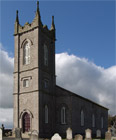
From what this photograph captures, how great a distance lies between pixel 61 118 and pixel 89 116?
787 centimetres

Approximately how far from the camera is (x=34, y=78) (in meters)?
31.6

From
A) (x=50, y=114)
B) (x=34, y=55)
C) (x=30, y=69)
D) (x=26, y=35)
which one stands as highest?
(x=26, y=35)

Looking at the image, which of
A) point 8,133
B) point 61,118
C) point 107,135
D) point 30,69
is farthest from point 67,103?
point 107,135

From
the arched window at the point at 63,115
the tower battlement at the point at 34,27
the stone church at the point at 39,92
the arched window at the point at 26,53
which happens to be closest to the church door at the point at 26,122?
the stone church at the point at 39,92

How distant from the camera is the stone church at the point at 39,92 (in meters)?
31.0

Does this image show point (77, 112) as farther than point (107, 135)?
Yes

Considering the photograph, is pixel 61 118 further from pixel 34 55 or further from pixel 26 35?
pixel 26 35

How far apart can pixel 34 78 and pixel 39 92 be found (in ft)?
7.49

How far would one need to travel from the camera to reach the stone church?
31.0 metres

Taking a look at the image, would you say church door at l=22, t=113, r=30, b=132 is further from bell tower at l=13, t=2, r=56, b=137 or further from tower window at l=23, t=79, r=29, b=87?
tower window at l=23, t=79, r=29, b=87

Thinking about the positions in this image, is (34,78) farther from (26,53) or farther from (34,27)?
(34,27)

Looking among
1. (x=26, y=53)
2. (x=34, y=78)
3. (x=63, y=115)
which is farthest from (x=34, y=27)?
(x=63, y=115)

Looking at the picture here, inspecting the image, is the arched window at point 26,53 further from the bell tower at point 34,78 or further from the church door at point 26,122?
the church door at point 26,122

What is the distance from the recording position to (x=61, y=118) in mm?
33062
